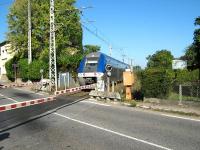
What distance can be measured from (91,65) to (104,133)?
23.8 meters

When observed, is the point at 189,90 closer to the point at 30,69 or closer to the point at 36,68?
the point at 36,68

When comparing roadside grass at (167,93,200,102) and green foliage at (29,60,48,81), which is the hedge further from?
roadside grass at (167,93,200,102)

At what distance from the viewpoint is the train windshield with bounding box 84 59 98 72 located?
34.8 meters

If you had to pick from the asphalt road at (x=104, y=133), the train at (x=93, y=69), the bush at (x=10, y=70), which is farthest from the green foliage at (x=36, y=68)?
the asphalt road at (x=104, y=133)

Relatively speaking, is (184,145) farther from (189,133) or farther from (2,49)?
(2,49)

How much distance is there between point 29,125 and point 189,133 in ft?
19.8

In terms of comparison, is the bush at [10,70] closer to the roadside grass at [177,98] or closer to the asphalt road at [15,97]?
the asphalt road at [15,97]

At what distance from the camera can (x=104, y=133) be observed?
1158 centimetres

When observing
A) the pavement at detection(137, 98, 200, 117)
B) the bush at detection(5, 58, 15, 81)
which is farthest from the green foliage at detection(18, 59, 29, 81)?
the pavement at detection(137, 98, 200, 117)

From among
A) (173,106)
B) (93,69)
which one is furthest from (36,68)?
(173,106)

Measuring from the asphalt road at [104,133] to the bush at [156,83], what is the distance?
4.99 m

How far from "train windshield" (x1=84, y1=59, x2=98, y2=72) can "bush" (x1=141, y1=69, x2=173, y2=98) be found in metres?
13.2

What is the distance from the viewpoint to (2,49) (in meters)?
82.7

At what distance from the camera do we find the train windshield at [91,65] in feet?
114
